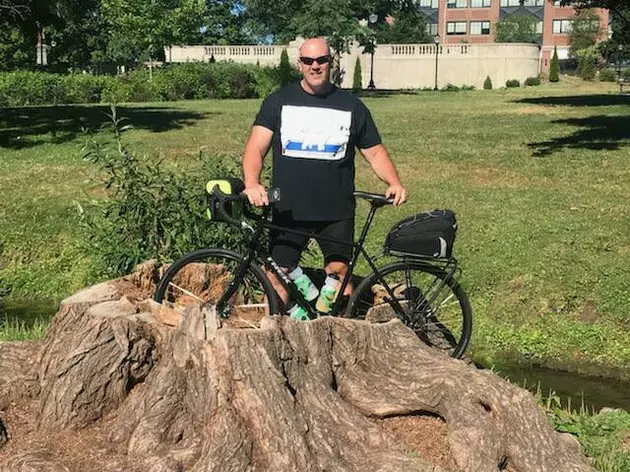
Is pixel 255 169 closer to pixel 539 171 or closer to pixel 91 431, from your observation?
pixel 91 431

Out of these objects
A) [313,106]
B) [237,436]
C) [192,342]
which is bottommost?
[237,436]

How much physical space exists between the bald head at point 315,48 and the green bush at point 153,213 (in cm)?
209

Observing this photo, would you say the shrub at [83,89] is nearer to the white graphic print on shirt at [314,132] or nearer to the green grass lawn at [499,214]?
the green grass lawn at [499,214]

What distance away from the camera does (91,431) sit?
142 inches

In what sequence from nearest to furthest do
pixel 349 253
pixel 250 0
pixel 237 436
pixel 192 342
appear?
pixel 237 436
pixel 192 342
pixel 349 253
pixel 250 0

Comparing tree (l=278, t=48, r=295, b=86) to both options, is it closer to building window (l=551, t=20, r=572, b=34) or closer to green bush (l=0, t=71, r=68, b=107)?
green bush (l=0, t=71, r=68, b=107)

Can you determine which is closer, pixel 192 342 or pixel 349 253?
pixel 192 342

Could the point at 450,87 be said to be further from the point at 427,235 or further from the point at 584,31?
the point at 427,235

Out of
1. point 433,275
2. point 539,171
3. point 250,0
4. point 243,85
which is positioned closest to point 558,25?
point 250,0

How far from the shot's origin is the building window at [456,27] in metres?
106

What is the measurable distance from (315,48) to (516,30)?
9026cm

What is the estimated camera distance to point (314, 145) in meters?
4.43

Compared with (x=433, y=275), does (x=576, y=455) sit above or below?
below

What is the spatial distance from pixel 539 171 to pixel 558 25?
3672 inches
